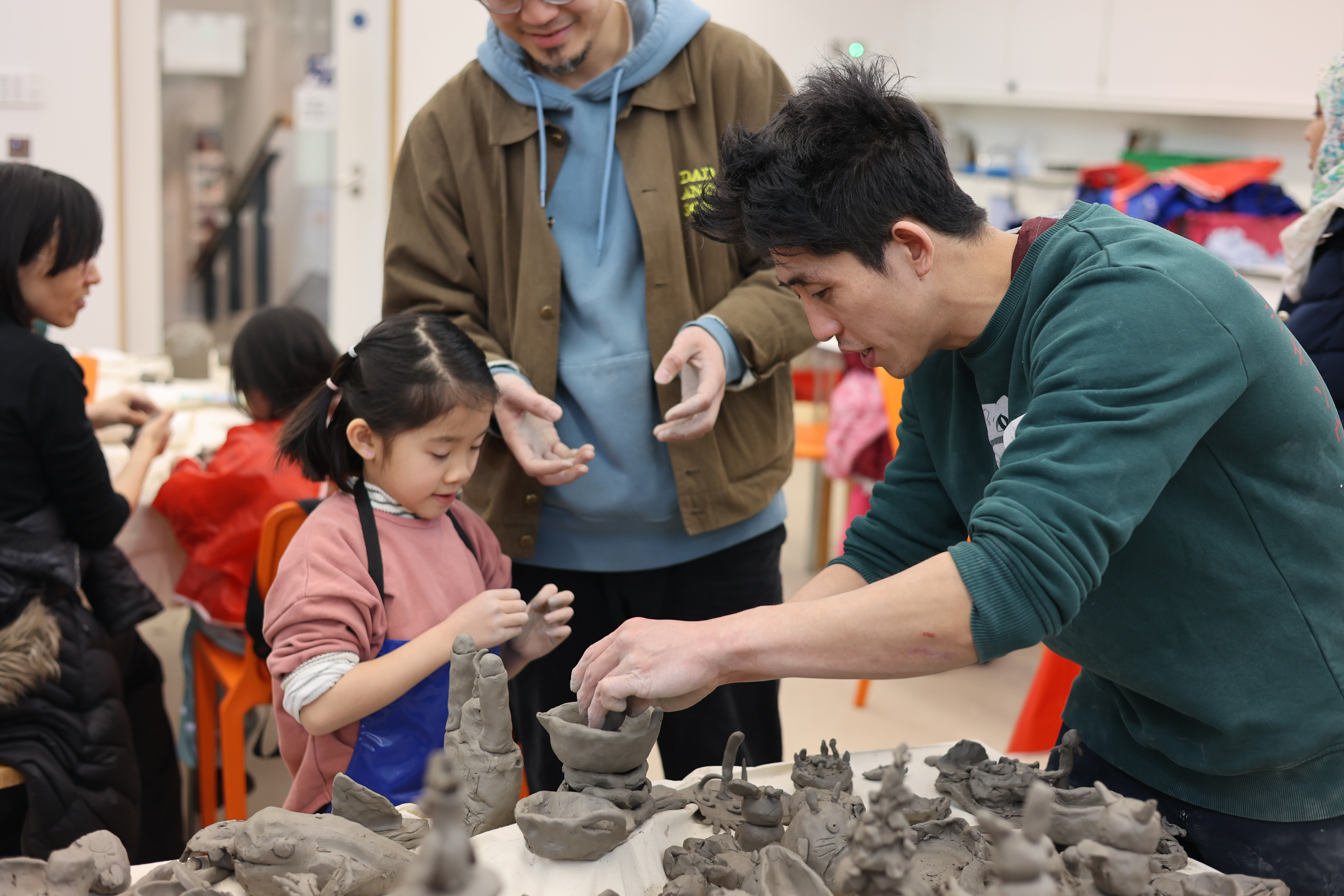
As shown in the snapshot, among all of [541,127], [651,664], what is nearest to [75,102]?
[541,127]

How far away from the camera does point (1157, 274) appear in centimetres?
105

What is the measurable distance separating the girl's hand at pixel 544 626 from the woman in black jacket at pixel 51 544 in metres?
0.88

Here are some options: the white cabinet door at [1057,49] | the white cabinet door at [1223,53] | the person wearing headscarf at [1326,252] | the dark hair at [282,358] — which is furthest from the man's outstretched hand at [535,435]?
the white cabinet door at [1057,49]

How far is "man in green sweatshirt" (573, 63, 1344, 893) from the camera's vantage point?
101 cm

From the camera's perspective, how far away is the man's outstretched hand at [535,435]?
162cm

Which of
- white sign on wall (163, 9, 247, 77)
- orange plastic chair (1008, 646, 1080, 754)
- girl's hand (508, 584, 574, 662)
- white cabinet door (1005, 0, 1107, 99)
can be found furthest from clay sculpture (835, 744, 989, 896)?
white cabinet door (1005, 0, 1107, 99)

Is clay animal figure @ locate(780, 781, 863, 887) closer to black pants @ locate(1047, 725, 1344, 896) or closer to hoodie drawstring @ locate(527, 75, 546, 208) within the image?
black pants @ locate(1047, 725, 1344, 896)

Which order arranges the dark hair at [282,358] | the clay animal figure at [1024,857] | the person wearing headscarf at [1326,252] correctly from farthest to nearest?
1. the dark hair at [282,358]
2. the person wearing headscarf at [1326,252]
3. the clay animal figure at [1024,857]

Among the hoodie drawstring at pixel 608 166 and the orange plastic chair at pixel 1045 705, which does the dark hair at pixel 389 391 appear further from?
the orange plastic chair at pixel 1045 705

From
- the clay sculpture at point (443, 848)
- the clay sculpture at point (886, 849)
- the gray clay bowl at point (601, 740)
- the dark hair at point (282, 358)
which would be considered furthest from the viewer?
the dark hair at point (282, 358)

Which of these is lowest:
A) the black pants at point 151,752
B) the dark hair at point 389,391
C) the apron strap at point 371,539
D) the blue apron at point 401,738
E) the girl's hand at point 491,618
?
the black pants at point 151,752

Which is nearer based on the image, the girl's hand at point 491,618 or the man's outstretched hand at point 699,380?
the girl's hand at point 491,618

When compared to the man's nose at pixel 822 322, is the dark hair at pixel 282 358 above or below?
below

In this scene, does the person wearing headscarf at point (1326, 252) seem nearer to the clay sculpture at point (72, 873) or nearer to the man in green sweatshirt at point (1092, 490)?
the man in green sweatshirt at point (1092, 490)
